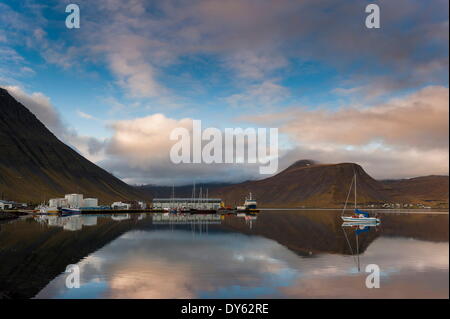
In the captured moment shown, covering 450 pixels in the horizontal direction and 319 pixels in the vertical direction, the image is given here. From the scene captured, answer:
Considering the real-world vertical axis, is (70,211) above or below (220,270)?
below

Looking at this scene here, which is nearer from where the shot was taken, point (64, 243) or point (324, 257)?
point (324, 257)

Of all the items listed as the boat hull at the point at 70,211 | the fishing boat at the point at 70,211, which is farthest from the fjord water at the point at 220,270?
the fishing boat at the point at 70,211

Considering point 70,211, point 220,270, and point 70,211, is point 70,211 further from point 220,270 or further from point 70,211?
point 220,270

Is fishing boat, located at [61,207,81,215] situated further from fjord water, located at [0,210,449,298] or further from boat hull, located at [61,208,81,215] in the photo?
fjord water, located at [0,210,449,298]

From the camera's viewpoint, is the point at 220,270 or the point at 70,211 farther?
the point at 70,211

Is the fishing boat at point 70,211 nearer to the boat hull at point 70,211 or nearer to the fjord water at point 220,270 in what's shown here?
the boat hull at point 70,211

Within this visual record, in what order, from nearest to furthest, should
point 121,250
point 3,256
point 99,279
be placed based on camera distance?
point 99,279
point 3,256
point 121,250

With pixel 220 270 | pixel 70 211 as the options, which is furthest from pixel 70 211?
pixel 220 270

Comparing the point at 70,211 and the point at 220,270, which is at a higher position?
the point at 220,270
